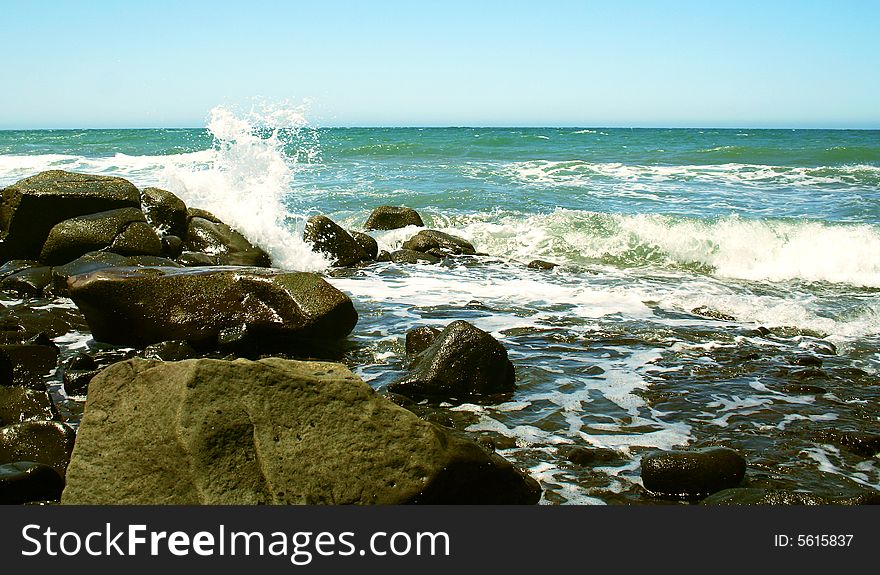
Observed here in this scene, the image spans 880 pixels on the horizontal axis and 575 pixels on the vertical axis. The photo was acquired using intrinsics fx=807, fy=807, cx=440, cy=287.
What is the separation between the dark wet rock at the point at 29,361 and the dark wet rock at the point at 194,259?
3.44 metres

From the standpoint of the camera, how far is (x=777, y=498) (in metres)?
3.82

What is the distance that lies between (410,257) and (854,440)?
7.49 m

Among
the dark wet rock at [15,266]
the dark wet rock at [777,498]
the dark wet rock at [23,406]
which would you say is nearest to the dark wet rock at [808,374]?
the dark wet rock at [777,498]

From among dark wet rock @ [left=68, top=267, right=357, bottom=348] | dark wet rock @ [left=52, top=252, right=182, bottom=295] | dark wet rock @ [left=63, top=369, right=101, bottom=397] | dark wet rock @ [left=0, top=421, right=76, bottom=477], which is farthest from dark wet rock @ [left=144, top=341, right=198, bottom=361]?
dark wet rock @ [left=0, top=421, right=76, bottom=477]

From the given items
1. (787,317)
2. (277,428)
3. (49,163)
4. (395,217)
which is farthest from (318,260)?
(49,163)

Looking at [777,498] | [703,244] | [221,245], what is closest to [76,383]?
→ [777,498]

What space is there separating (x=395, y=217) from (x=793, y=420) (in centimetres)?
991

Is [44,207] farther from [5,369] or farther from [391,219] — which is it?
[391,219]

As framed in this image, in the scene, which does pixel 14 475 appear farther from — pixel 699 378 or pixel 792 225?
pixel 792 225

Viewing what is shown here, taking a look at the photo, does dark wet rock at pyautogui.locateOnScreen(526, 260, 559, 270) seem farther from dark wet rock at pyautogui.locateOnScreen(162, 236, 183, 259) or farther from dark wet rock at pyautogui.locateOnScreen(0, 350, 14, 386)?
dark wet rock at pyautogui.locateOnScreen(0, 350, 14, 386)

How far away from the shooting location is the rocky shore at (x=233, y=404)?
131 inches

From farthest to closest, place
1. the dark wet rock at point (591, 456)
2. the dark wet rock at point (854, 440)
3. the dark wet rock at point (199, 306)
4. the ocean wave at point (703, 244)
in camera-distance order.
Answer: the ocean wave at point (703, 244) → the dark wet rock at point (199, 306) → the dark wet rock at point (854, 440) → the dark wet rock at point (591, 456)

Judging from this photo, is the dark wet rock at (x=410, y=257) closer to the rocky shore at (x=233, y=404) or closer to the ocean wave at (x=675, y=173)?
the rocky shore at (x=233, y=404)

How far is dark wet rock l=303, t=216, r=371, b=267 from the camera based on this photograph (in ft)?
37.4
